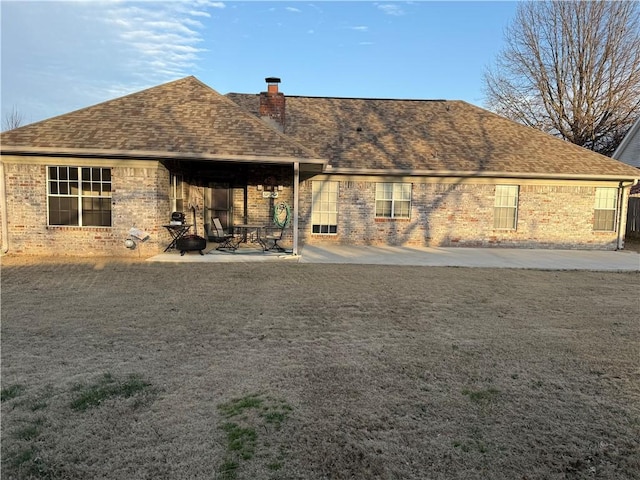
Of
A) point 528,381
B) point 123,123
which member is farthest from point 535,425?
point 123,123

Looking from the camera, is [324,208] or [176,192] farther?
[324,208]

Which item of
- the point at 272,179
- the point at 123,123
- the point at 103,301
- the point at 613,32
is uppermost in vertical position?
the point at 613,32

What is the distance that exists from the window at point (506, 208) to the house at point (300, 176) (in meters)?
0.05

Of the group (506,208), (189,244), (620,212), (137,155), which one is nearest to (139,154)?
(137,155)

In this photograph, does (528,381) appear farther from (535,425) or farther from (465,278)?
(465,278)

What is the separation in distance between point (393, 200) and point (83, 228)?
31.2 ft

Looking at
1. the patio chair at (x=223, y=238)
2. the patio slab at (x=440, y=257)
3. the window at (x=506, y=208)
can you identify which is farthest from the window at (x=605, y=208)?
the patio chair at (x=223, y=238)

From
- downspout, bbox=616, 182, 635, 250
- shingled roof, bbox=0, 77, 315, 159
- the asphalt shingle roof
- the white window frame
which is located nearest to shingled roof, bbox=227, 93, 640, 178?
the asphalt shingle roof

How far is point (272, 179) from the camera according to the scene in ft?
50.0

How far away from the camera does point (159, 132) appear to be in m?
12.0

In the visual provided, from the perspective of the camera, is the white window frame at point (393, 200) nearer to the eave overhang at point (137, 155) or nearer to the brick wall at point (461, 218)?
the brick wall at point (461, 218)

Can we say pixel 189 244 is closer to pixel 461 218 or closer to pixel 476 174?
pixel 461 218

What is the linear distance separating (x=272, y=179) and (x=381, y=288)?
7.78m

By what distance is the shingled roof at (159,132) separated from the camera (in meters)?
11.3
